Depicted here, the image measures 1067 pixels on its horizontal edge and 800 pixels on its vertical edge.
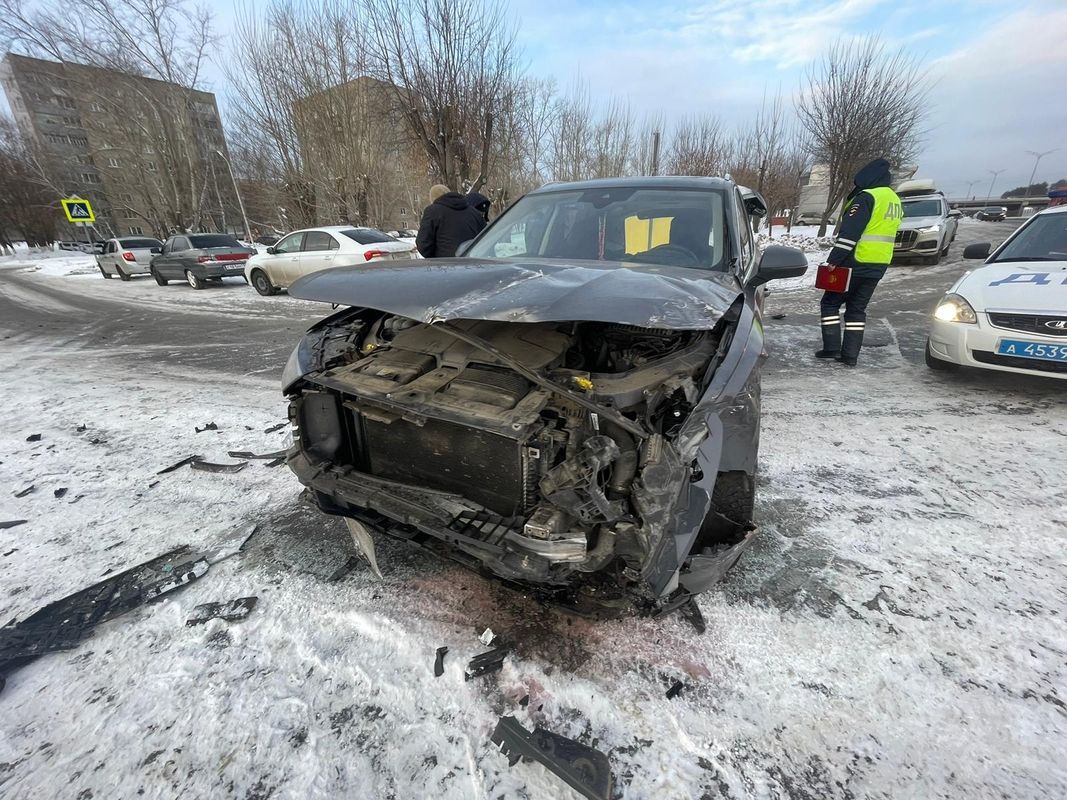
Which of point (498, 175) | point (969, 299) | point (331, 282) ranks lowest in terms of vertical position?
point (969, 299)

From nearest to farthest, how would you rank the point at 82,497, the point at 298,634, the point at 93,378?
the point at 298,634 → the point at 82,497 → the point at 93,378

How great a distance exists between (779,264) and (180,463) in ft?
13.9

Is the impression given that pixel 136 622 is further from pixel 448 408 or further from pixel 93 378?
pixel 93 378

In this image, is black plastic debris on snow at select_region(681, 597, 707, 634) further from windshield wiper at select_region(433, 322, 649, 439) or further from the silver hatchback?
the silver hatchback

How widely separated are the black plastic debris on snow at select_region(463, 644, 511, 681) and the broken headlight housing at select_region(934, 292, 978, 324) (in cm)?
478

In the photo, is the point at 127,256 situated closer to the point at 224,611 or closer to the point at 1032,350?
the point at 224,611

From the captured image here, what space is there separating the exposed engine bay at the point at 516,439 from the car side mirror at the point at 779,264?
86cm

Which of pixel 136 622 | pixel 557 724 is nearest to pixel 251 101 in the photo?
pixel 136 622

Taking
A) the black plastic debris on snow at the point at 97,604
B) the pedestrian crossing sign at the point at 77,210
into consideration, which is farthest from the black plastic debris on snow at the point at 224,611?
the pedestrian crossing sign at the point at 77,210

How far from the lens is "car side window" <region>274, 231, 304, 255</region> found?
10594mm

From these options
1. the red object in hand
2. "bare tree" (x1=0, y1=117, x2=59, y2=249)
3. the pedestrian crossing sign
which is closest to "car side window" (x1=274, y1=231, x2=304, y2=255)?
the red object in hand

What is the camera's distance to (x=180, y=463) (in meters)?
3.40

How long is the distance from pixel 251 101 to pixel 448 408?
73.3 ft

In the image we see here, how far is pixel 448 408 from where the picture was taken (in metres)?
1.83
